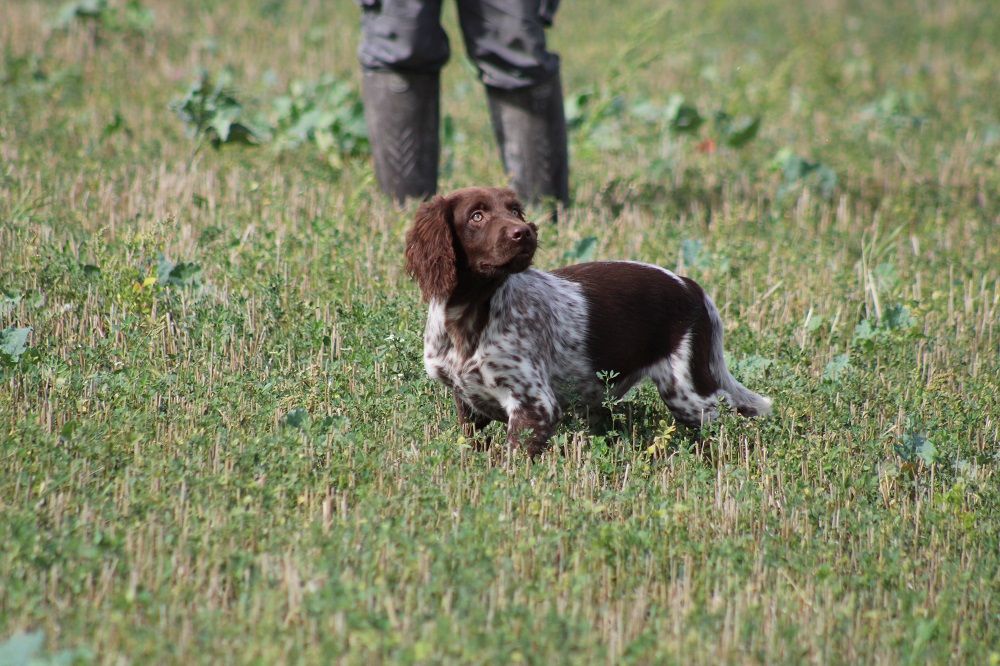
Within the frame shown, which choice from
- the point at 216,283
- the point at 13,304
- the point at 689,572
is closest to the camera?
the point at 689,572

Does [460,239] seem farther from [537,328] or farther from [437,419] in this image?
[437,419]

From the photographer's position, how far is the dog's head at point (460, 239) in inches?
169

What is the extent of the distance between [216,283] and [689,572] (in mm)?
3054

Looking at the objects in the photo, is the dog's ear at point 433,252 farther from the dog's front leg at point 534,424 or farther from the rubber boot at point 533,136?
the rubber boot at point 533,136

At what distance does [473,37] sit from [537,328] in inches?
102

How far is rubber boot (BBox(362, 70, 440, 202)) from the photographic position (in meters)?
6.75

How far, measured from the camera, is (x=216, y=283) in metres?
5.76

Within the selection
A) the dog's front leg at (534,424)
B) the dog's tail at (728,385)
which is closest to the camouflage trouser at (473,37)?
the dog's tail at (728,385)

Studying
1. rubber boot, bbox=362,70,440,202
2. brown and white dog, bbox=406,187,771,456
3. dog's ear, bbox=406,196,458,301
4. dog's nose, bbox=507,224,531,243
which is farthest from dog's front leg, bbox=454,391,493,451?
rubber boot, bbox=362,70,440,202

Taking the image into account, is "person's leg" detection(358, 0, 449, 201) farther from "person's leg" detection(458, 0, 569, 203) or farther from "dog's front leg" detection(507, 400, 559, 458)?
"dog's front leg" detection(507, 400, 559, 458)

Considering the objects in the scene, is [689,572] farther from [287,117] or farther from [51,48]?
[51,48]

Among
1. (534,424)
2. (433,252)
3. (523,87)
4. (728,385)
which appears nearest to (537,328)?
(534,424)

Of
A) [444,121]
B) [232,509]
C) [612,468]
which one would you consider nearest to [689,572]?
[612,468]

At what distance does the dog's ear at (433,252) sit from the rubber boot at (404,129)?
241 cm
